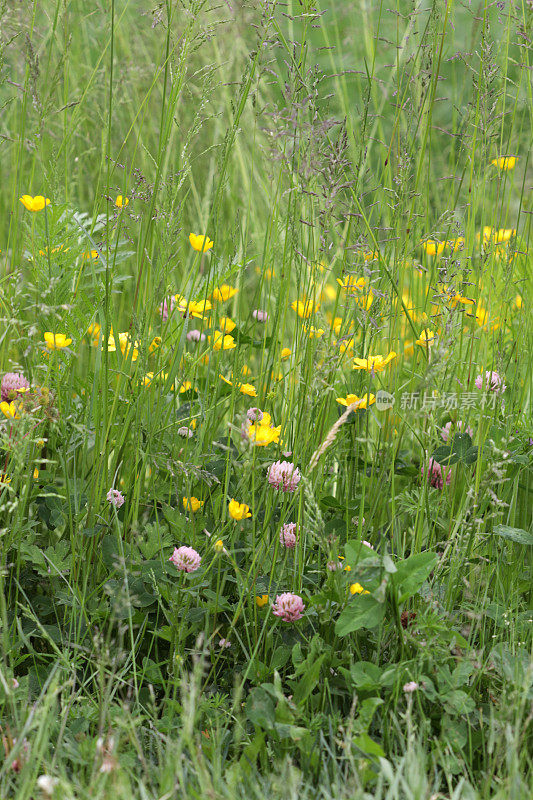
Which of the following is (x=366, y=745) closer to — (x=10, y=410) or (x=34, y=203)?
(x=10, y=410)

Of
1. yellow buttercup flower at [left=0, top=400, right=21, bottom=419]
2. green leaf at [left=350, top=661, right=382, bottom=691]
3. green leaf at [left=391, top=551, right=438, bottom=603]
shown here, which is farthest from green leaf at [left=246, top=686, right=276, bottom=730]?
yellow buttercup flower at [left=0, top=400, right=21, bottom=419]

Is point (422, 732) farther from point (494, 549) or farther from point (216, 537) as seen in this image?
point (494, 549)

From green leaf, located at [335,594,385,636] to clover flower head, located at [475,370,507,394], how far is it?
16.9 inches

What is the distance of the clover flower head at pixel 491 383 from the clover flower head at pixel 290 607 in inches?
19.2

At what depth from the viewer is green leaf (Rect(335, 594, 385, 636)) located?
1181 millimetres

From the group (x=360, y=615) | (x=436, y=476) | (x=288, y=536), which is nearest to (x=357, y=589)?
(x=360, y=615)

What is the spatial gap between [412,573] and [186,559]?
36cm

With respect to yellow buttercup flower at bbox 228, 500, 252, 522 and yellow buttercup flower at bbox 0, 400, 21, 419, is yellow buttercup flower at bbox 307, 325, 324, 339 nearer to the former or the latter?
yellow buttercup flower at bbox 228, 500, 252, 522

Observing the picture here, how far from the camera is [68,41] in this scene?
151 cm

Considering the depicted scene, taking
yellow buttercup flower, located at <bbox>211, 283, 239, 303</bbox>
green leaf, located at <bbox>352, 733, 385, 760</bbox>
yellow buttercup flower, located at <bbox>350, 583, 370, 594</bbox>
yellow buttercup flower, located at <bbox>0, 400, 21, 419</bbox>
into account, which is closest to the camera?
green leaf, located at <bbox>352, 733, 385, 760</bbox>

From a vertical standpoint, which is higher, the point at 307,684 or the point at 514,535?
the point at 514,535

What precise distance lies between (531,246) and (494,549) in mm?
862

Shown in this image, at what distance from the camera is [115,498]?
143 centimetres

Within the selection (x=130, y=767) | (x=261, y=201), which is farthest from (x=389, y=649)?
(x=261, y=201)
